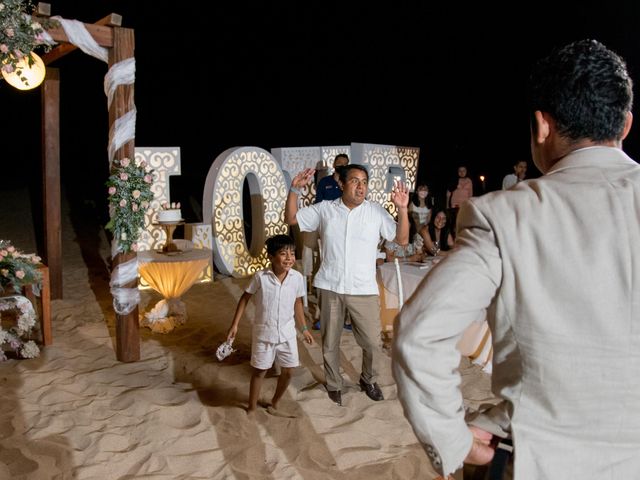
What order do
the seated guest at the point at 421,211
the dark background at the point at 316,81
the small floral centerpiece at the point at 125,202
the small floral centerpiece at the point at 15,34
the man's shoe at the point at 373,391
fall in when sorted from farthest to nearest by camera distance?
the dark background at the point at 316,81 → the seated guest at the point at 421,211 → the small floral centerpiece at the point at 125,202 → the man's shoe at the point at 373,391 → the small floral centerpiece at the point at 15,34

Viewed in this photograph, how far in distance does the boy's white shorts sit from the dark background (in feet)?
38.3

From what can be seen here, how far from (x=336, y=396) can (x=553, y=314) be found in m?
4.03

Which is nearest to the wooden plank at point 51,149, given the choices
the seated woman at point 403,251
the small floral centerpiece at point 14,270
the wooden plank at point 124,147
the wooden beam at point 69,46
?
the wooden beam at point 69,46

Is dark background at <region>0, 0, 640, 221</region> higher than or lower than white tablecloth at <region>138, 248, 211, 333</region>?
higher

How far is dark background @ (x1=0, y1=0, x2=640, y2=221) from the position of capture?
1858 cm

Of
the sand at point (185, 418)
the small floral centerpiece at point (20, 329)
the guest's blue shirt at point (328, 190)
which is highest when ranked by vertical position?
the guest's blue shirt at point (328, 190)

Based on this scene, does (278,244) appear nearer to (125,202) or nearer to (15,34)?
(125,202)

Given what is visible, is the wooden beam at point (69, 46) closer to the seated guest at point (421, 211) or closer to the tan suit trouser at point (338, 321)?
the tan suit trouser at point (338, 321)

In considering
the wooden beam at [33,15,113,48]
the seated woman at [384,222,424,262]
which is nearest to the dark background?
the seated woman at [384,222,424,262]

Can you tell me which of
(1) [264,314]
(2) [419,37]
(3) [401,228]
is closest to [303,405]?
(1) [264,314]

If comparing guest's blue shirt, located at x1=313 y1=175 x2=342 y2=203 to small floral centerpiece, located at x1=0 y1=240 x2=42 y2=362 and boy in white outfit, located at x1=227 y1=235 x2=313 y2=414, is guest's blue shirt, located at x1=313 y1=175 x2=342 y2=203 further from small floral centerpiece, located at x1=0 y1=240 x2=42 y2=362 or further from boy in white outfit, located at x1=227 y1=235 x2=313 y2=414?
small floral centerpiece, located at x1=0 y1=240 x2=42 y2=362

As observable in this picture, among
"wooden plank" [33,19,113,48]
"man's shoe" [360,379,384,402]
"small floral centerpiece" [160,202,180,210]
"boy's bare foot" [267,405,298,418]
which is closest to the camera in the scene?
"boy's bare foot" [267,405,298,418]

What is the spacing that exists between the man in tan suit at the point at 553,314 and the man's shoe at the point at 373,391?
3.92 metres

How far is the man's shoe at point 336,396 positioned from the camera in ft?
16.8
